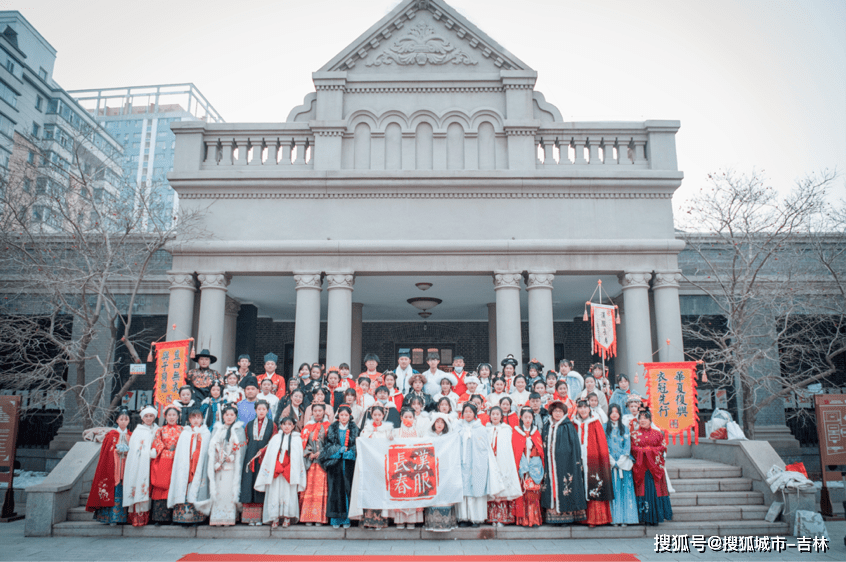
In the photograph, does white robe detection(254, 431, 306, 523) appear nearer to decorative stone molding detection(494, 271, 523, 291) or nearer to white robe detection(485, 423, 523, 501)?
white robe detection(485, 423, 523, 501)

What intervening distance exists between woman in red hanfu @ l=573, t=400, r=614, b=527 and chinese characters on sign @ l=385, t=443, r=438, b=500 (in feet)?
6.94

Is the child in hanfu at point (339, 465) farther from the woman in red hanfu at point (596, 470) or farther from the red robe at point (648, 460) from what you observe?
the red robe at point (648, 460)

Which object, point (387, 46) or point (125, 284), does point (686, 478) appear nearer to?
point (387, 46)

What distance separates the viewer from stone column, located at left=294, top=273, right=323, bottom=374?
1323cm

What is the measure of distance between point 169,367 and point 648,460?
9.59m

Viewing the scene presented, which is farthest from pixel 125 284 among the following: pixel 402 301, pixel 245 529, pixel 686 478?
pixel 686 478

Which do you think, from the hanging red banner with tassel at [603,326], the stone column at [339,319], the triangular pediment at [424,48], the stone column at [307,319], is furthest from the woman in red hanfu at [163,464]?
the triangular pediment at [424,48]

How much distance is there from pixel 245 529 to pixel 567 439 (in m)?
4.62

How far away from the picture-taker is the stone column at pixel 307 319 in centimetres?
1323

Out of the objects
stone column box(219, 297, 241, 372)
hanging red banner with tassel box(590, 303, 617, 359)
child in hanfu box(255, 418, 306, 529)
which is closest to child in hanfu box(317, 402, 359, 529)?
child in hanfu box(255, 418, 306, 529)

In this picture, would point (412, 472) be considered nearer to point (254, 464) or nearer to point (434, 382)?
point (254, 464)

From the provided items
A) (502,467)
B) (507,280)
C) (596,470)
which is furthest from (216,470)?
(507,280)

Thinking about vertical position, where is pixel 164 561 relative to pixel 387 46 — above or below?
below

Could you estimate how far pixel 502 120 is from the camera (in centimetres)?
1440
